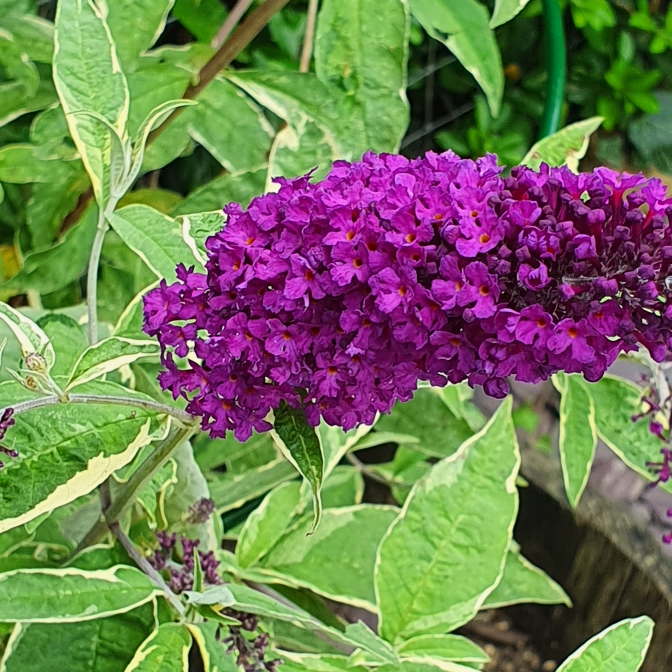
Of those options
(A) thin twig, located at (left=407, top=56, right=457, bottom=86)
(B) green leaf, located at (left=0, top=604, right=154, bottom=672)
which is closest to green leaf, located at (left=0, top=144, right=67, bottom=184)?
(B) green leaf, located at (left=0, top=604, right=154, bottom=672)

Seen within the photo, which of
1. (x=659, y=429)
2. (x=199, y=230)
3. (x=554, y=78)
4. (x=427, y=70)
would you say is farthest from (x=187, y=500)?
(x=427, y=70)

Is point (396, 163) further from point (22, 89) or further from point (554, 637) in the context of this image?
point (554, 637)

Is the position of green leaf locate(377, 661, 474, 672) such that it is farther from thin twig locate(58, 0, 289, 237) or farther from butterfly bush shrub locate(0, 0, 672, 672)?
thin twig locate(58, 0, 289, 237)

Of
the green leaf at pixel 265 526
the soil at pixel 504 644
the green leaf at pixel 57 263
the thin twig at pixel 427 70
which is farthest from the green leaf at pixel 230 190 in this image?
the thin twig at pixel 427 70

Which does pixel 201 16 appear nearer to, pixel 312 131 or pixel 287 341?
pixel 312 131

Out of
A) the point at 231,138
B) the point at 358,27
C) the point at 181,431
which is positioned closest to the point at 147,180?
the point at 231,138

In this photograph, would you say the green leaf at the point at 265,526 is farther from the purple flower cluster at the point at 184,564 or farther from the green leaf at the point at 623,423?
the green leaf at the point at 623,423

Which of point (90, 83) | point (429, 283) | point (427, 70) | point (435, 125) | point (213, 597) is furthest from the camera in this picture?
point (435, 125)

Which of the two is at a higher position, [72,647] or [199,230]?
[199,230]
